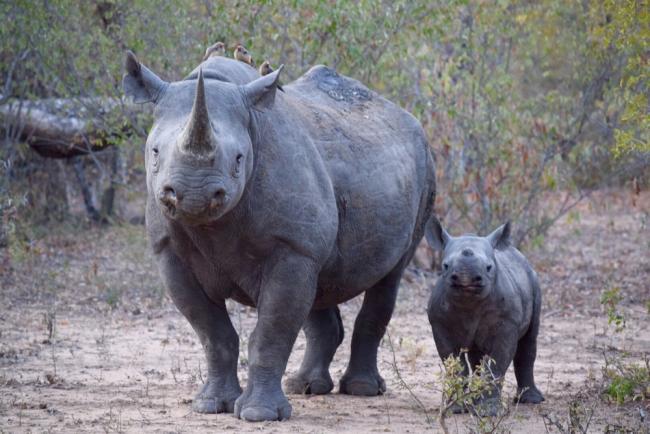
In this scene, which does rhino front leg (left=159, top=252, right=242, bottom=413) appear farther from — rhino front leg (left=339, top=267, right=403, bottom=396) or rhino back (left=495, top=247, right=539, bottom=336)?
rhino back (left=495, top=247, right=539, bottom=336)

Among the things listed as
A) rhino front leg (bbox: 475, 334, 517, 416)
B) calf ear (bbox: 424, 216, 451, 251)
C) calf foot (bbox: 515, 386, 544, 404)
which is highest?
calf ear (bbox: 424, 216, 451, 251)

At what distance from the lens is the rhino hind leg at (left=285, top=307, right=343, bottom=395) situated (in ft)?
25.9

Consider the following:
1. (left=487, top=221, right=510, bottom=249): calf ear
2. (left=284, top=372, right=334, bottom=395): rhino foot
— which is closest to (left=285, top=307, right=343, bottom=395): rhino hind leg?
(left=284, top=372, right=334, bottom=395): rhino foot

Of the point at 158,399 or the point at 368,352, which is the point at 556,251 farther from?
the point at 158,399

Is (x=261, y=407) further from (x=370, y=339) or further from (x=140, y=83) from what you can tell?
(x=140, y=83)

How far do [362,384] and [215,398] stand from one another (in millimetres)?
1457

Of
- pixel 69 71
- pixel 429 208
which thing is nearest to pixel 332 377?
pixel 429 208

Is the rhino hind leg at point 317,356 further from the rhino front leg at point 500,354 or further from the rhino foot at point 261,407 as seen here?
the rhino front leg at point 500,354

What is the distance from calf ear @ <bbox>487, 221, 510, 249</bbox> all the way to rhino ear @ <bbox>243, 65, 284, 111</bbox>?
6.06 ft

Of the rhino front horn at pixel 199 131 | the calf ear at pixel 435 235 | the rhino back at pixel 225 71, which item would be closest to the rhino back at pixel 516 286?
the calf ear at pixel 435 235

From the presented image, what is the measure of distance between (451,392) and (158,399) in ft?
7.54

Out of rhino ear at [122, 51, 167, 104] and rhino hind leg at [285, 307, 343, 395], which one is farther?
rhino hind leg at [285, 307, 343, 395]

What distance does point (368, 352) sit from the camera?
8.04 m

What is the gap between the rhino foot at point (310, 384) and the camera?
789 centimetres
